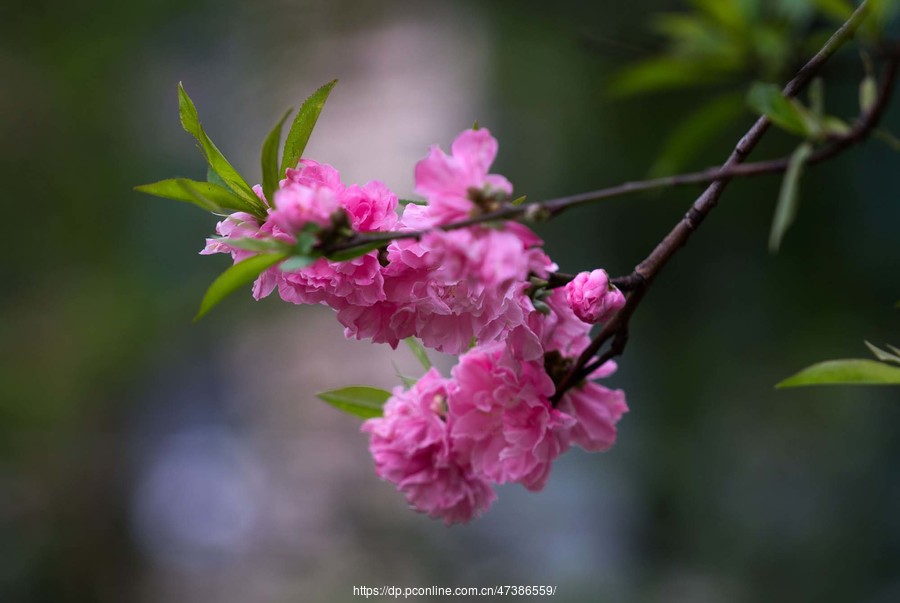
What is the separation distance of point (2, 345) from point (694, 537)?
6.94 ft

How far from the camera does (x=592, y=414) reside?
582 millimetres

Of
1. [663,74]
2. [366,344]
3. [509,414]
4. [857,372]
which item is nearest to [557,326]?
[509,414]

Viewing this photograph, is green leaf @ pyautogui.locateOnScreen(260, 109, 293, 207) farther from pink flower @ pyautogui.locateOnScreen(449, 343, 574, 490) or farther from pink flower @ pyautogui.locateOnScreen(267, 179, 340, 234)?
pink flower @ pyautogui.locateOnScreen(449, 343, 574, 490)

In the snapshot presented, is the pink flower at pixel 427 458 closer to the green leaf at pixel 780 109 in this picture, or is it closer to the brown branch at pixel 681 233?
the brown branch at pixel 681 233

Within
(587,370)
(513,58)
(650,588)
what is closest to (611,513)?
(650,588)

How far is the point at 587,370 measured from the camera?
540 mm

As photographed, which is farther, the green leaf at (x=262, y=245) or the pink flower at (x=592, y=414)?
the pink flower at (x=592, y=414)

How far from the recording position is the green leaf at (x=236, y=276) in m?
0.40

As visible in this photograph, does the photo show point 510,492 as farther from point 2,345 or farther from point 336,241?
point 336,241

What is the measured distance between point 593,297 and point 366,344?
2.20 metres

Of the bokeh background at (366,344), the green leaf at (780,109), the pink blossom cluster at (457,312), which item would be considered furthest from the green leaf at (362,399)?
the bokeh background at (366,344)

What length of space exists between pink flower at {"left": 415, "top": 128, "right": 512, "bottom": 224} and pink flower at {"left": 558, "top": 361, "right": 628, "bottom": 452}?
0.79 feet

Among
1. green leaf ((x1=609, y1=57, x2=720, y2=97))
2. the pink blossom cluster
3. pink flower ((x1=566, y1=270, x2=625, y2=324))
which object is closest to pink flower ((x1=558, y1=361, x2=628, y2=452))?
the pink blossom cluster

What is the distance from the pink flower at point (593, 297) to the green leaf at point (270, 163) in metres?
0.18
